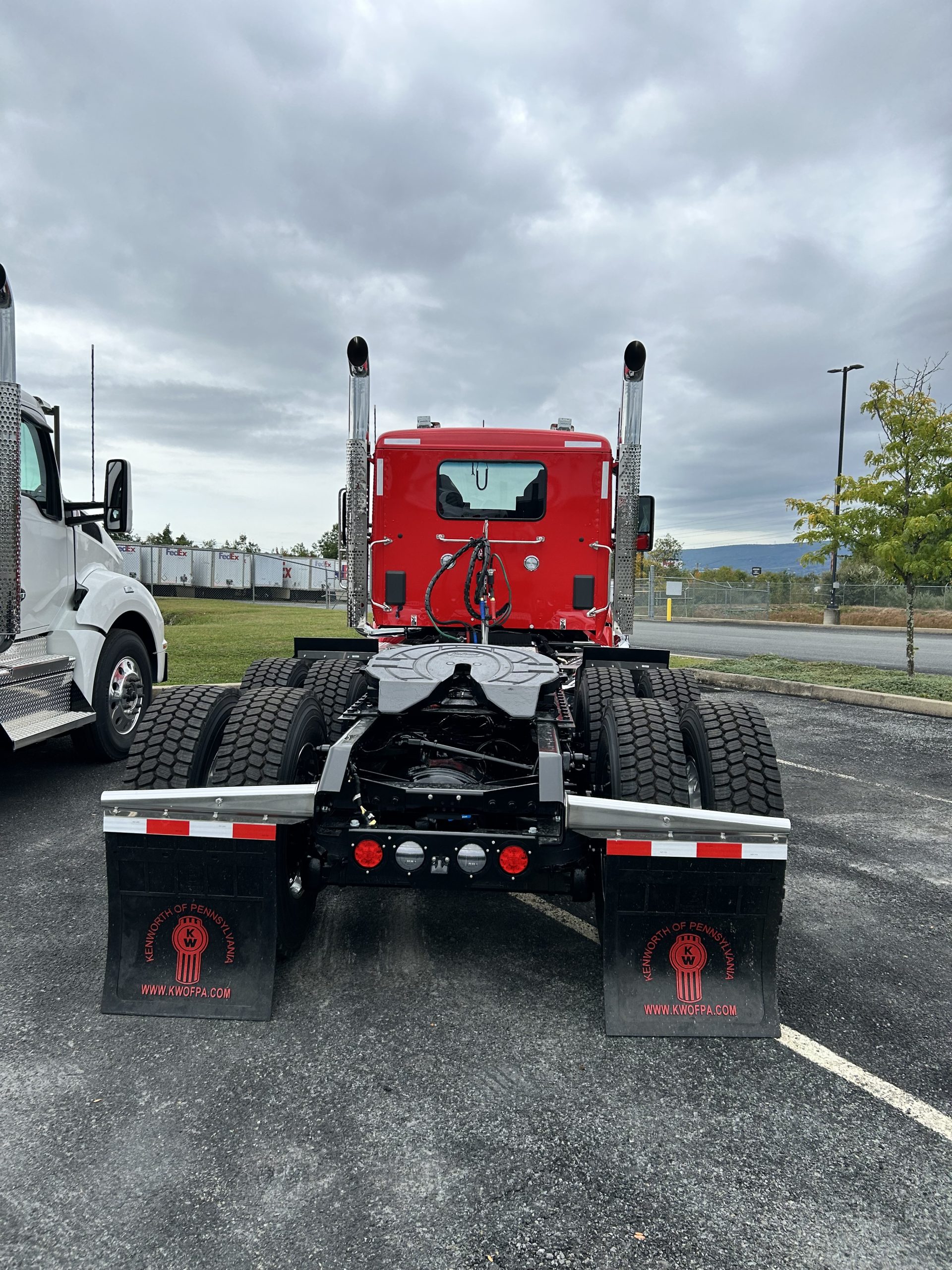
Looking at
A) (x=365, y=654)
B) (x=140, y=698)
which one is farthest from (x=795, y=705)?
(x=140, y=698)

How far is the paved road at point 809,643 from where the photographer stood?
16188mm

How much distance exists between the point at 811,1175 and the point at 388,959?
1.71m

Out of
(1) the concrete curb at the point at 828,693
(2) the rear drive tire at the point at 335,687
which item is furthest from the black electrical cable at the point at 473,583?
(1) the concrete curb at the point at 828,693

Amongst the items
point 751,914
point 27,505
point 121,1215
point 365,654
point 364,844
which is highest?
point 27,505

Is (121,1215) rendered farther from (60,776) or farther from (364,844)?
(60,776)

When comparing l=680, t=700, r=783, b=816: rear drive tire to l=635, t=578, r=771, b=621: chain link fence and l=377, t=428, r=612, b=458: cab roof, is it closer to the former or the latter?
l=377, t=428, r=612, b=458: cab roof

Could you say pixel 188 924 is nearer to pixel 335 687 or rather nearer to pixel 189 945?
pixel 189 945

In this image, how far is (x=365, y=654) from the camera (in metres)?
5.52

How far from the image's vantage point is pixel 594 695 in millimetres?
4242

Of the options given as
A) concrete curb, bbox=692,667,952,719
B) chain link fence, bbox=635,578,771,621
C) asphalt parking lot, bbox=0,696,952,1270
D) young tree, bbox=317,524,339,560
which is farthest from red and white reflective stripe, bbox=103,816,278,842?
young tree, bbox=317,524,339,560

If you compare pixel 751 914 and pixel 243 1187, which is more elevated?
pixel 751 914

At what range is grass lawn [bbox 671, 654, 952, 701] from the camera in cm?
1048

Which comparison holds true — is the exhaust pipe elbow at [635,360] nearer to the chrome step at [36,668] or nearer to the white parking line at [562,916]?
the white parking line at [562,916]

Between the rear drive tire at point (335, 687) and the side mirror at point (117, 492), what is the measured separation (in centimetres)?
214
